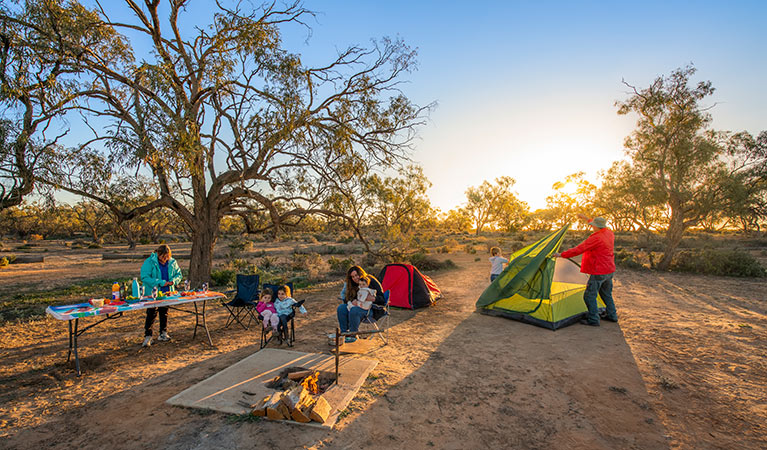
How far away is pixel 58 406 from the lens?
3920 millimetres

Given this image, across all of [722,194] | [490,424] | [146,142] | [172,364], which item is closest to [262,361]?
[172,364]

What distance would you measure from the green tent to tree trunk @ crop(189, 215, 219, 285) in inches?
317

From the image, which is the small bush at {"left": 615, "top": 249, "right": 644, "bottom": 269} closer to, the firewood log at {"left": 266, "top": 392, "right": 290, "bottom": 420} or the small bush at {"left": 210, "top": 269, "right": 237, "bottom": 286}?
the small bush at {"left": 210, "top": 269, "right": 237, "bottom": 286}

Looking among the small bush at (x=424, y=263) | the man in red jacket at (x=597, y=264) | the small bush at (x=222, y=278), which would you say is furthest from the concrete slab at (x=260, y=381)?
the small bush at (x=424, y=263)

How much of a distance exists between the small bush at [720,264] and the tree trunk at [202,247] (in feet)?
60.5

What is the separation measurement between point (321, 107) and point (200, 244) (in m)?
5.50

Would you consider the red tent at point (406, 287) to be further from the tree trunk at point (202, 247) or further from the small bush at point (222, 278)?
the small bush at point (222, 278)

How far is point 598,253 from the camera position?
279 inches

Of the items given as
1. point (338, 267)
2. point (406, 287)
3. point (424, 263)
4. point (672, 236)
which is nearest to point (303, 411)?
point (406, 287)

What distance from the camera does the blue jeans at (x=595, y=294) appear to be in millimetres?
7172

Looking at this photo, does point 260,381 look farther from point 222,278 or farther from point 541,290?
point 222,278

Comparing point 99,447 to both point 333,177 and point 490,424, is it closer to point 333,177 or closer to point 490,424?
point 490,424

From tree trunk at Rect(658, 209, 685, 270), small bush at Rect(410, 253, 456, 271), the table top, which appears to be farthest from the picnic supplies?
tree trunk at Rect(658, 209, 685, 270)

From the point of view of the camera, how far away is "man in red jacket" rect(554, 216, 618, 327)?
7035 mm
